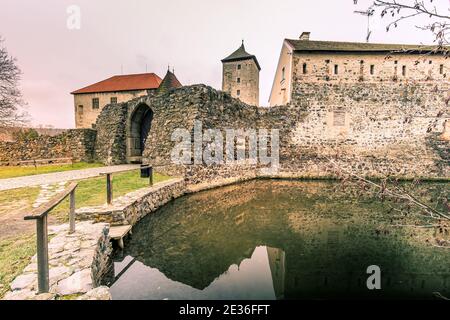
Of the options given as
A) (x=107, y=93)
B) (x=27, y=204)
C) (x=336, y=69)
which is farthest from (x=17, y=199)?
(x=107, y=93)

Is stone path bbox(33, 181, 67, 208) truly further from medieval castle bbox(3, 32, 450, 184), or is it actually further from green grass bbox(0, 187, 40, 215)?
medieval castle bbox(3, 32, 450, 184)

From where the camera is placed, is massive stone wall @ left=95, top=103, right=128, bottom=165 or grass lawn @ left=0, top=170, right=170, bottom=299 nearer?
grass lawn @ left=0, top=170, right=170, bottom=299

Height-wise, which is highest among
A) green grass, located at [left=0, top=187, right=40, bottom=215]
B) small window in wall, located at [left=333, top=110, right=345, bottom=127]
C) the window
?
the window

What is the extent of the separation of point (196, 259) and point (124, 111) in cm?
1197

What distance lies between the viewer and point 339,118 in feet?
49.1

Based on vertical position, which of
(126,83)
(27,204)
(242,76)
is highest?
(242,76)

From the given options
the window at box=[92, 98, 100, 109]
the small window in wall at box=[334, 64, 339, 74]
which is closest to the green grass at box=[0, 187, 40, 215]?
the small window in wall at box=[334, 64, 339, 74]

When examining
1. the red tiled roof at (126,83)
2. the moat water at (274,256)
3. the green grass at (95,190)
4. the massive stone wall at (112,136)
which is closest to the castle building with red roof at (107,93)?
the red tiled roof at (126,83)

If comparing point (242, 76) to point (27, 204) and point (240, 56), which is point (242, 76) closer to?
point (240, 56)

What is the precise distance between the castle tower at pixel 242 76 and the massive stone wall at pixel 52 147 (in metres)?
20.1

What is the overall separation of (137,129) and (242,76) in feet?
64.4

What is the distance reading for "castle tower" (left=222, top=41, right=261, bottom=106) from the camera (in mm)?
29531

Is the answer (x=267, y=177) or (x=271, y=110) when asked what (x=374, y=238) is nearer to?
(x=267, y=177)

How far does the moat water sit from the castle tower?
81.3ft
